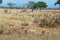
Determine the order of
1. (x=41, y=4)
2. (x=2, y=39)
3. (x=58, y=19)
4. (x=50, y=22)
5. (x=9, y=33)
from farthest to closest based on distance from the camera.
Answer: (x=41, y=4), (x=58, y=19), (x=50, y=22), (x=9, y=33), (x=2, y=39)

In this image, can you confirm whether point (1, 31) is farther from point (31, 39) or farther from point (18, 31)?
point (31, 39)

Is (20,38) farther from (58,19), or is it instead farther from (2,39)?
(58,19)

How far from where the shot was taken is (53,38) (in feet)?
44.0

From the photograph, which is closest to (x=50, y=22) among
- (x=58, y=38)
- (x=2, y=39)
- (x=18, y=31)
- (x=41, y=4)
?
(x=18, y=31)

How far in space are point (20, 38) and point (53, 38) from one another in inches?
72.1

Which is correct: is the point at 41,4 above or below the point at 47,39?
below

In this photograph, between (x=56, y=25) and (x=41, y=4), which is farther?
(x=41, y=4)

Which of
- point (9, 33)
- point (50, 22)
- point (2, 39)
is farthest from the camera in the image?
point (50, 22)

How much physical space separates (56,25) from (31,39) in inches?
263

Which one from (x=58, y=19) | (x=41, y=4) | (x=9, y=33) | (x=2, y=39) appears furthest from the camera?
(x=41, y=4)

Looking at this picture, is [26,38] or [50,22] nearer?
[26,38]

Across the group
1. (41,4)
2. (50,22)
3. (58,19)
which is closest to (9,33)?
(50,22)

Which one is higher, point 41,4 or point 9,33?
point 9,33

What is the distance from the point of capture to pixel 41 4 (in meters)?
101
